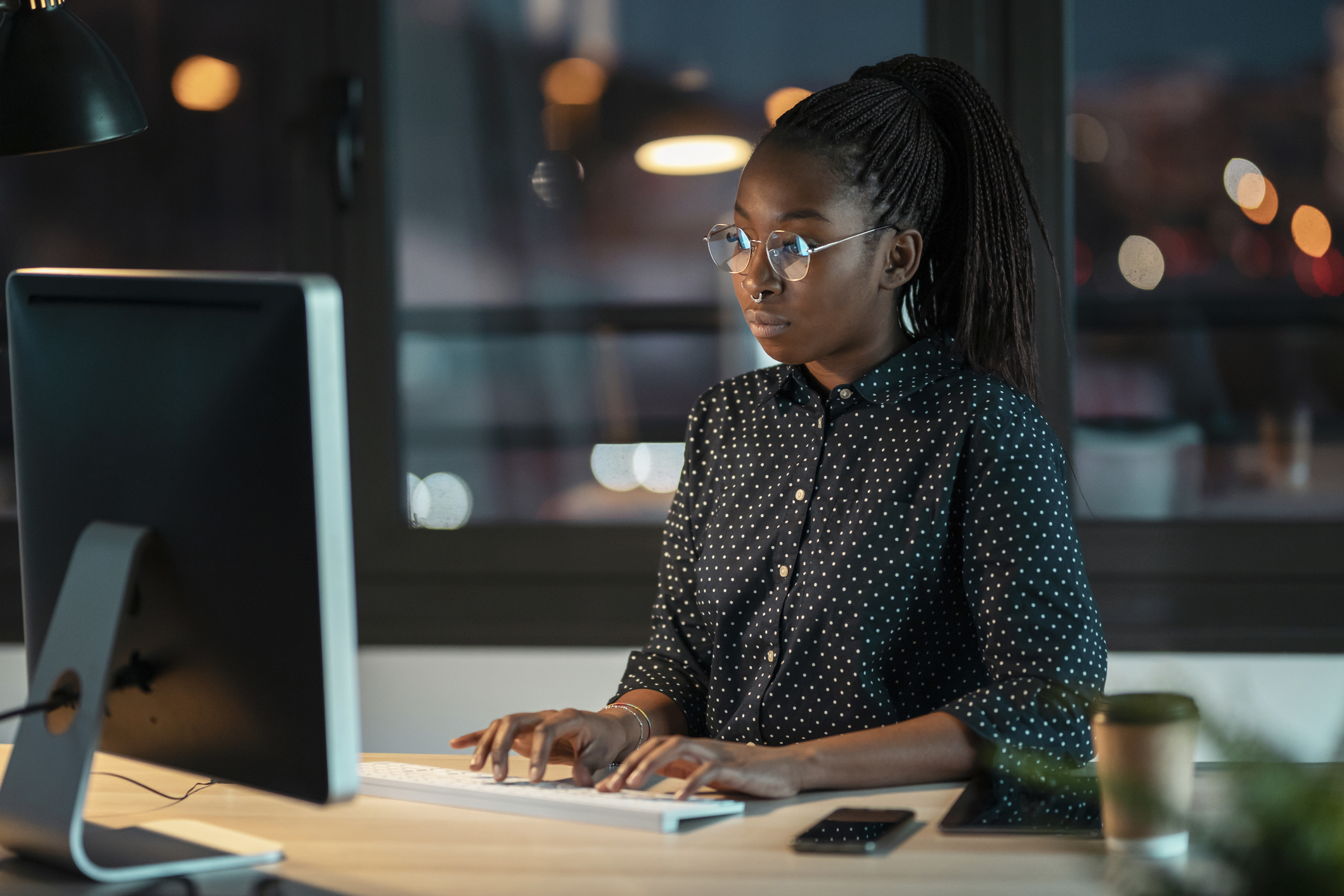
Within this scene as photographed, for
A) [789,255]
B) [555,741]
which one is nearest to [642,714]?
[555,741]

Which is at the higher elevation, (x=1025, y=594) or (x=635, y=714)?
(x=1025, y=594)

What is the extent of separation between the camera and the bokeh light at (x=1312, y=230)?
234 centimetres

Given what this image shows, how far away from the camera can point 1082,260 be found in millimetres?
2410

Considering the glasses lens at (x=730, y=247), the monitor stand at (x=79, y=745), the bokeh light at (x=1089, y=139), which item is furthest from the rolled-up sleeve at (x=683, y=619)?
the bokeh light at (x=1089, y=139)

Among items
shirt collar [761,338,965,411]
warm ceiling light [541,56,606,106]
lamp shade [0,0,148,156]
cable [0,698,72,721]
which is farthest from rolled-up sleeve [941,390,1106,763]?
warm ceiling light [541,56,606,106]

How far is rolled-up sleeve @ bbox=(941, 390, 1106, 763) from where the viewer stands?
4.10 feet

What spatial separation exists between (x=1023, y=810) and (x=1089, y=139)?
1621 mm

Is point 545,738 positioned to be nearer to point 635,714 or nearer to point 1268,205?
point 635,714

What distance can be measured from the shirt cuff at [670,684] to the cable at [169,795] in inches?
18.5

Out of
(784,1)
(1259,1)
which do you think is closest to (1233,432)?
(1259,1)

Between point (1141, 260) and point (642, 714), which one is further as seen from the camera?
point (1141, 260)

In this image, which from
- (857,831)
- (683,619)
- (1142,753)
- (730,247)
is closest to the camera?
(1142,753)

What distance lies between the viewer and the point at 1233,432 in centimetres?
243

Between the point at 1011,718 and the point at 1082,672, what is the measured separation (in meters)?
0.09
